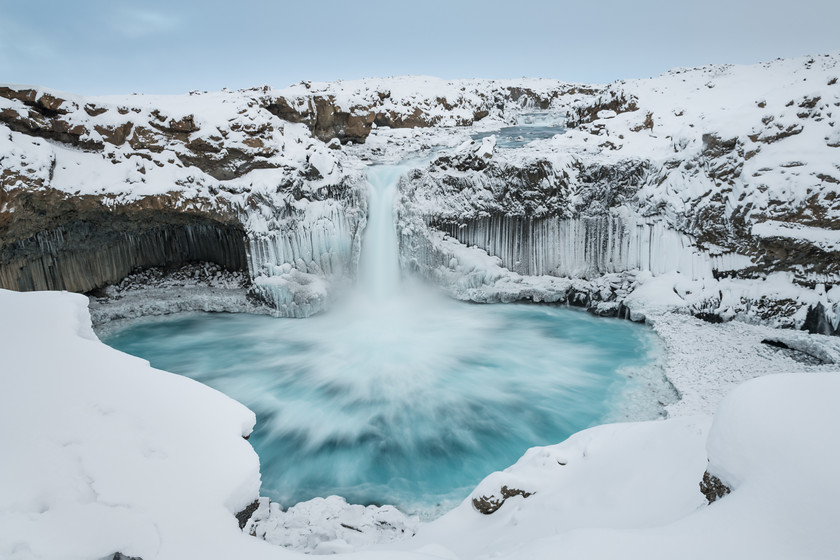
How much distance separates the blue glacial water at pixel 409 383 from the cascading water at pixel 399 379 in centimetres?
3

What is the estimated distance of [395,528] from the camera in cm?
534

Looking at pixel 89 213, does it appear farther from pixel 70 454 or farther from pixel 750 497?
pixel 750 497

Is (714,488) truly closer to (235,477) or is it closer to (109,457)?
(235,477)

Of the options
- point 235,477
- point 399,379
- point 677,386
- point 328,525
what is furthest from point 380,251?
A: point 235,477

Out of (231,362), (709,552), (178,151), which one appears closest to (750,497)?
(709,552)

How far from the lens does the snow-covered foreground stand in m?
2.26

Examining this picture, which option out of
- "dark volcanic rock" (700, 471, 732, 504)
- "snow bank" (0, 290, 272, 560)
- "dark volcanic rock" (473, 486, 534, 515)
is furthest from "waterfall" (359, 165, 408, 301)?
"dark volcanic rock" (700, 471, 732, 504)

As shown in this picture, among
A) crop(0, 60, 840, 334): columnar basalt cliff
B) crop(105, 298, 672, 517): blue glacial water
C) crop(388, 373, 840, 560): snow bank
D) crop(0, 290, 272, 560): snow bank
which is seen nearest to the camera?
crop(388, 373, 840, 560): snow bank

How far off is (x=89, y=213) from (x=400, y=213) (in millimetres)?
7518

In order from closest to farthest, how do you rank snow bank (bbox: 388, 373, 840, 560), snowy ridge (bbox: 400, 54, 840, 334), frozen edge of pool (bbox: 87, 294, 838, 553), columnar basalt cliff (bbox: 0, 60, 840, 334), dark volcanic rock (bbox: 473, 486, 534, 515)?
1. snow bank (bbox: 388, 373, 840, 560)
2. dark volcanic rock (bbox: 473, 486, 534, 515)
3. frozen edge of pool (bbox: 87, 294, 838, 553)
4. snowy ridge (bbox: 400, 54, 840, 334)
5. columnar basalt cliff (bbox: 0, 60, 840, 334)

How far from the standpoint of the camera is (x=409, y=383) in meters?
8.90

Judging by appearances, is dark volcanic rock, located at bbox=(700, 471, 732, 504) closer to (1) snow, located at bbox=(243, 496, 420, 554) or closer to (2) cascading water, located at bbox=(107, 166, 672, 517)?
(1) snow, located at bbox=(243, 496, 420, 554)

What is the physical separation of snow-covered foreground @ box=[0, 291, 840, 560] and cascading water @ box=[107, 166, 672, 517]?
2.18m

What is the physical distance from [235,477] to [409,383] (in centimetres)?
589
